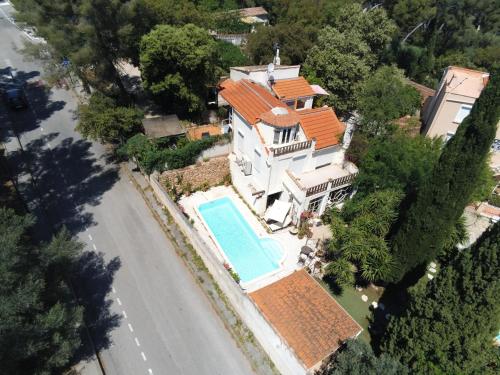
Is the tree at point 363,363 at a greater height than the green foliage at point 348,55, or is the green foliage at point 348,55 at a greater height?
the green foliage at point 348,55

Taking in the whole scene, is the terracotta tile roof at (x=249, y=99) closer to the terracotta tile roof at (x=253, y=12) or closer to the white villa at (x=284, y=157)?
the white villa at (x=284, y=157)

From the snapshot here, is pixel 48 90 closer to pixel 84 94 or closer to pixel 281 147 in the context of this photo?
pixel 84 94

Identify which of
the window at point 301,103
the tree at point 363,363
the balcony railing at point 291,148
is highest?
the balcony railing at point 291,148

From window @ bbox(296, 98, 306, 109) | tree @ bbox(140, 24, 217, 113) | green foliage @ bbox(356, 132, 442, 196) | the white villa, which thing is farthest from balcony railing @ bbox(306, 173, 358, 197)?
tree @ bbox(140, 24, 217, 113)

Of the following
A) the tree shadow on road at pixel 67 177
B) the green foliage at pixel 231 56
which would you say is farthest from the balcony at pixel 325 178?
the green foliage at pixel 231 56

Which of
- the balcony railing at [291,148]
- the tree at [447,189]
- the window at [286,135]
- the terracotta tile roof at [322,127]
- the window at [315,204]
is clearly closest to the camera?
the tree at [447,189]

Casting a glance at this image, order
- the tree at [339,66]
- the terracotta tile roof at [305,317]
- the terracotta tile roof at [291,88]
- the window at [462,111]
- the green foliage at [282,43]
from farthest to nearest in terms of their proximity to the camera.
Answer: the green foliage at [282,43]
the tree at [339,66]
the terracotta tile roof at [291,88]
the window at [462,111]
the terracotta tile roof at [305,317]

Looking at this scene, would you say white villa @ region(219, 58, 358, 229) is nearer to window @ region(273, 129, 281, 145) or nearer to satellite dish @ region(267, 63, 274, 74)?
window @ region(273, 129, 281, 145)

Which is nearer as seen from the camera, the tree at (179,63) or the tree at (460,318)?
the tree at (460,318)

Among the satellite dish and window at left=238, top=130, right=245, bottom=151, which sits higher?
the satellite dish
